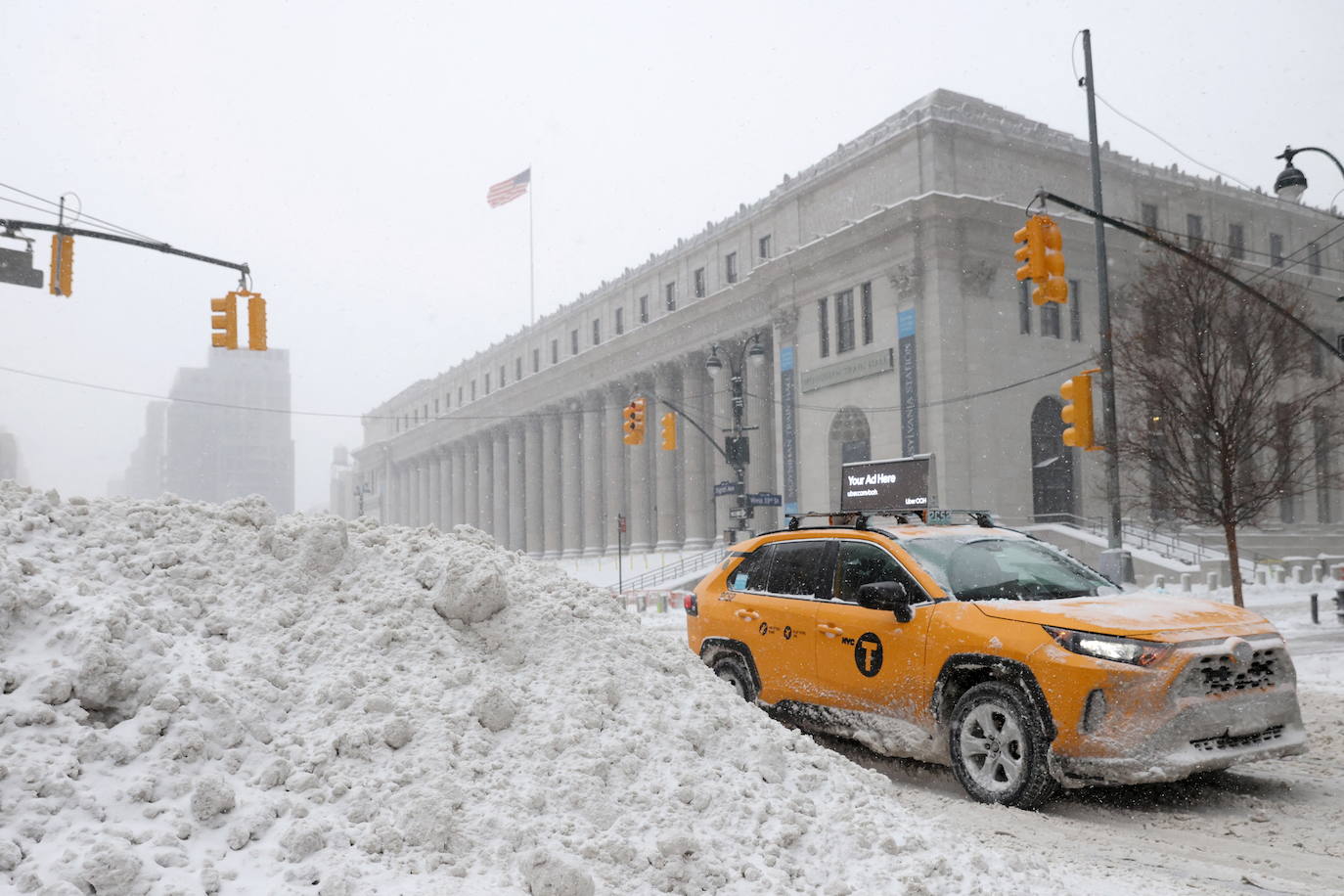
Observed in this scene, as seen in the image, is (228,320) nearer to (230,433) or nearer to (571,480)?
(571,480)

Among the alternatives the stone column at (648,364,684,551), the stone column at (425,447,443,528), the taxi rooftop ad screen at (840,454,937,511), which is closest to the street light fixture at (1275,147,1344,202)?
the taxi rooftop ad screen at (840,454,937,511)

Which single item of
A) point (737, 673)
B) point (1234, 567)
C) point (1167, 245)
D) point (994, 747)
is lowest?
point (994, 747)

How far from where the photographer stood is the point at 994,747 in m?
6.42

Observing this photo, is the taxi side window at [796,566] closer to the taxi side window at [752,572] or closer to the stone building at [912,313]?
the taxi side window at [752,572]

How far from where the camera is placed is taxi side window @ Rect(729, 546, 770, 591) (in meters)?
8.65

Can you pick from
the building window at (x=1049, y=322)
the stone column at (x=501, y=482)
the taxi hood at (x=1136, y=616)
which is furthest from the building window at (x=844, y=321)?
the stone column at (x=501, y=482)

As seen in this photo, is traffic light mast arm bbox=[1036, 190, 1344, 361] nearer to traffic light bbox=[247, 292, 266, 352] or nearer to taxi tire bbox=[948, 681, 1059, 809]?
taxi tire bbox=[948, 681, 1059, 809]

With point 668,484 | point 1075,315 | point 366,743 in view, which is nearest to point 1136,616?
point 366,743

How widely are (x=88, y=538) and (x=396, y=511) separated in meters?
110

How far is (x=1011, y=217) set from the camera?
123ft

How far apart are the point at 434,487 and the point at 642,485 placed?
47.7 metres

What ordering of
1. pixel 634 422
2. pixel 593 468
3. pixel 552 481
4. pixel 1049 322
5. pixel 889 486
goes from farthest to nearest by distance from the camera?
pixel 552 481, pixel 593 468, pixel 1049 322, pixel 634 422, pixel 889 486

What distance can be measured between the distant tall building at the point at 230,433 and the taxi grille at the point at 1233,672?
137610mm

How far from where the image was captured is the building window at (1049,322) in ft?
128
